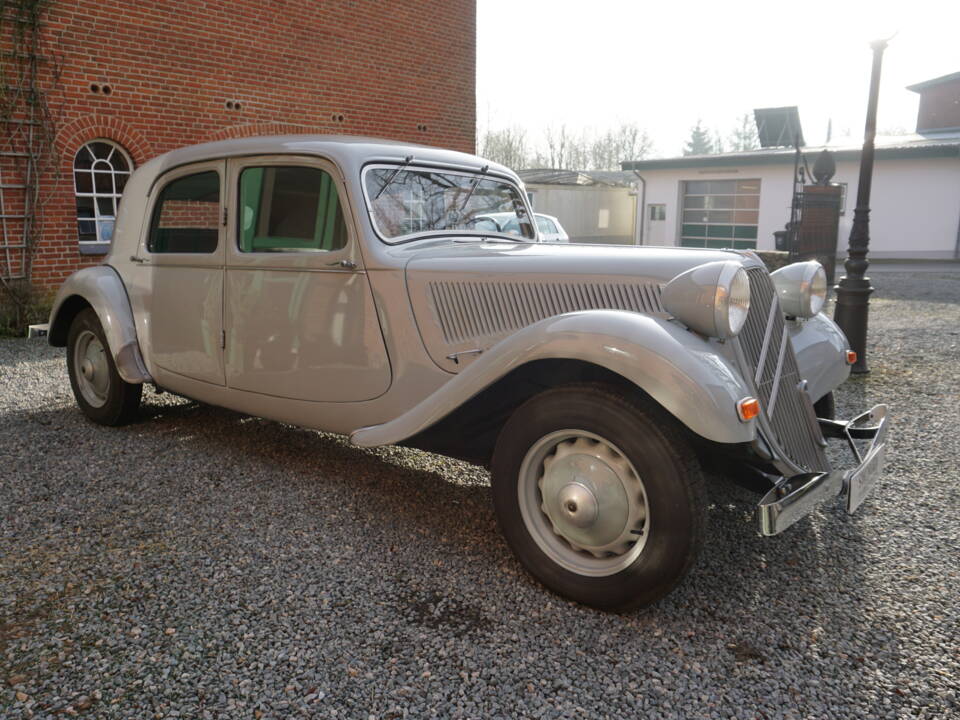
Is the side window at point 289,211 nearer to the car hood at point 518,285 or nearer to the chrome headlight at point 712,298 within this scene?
the car hood at point 518,285

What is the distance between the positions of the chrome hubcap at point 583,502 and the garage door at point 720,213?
22.6 m

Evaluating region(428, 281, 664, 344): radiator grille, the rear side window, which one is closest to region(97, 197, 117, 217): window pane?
the rear side window

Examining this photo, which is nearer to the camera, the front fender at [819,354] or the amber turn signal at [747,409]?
the amber turn signal at [747,409]

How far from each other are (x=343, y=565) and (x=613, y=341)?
4.71 feet

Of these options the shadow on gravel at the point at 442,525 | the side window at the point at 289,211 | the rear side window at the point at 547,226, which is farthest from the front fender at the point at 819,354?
the rear side window at the point at 547,226

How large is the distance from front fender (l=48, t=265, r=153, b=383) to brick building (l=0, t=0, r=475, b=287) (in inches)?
210

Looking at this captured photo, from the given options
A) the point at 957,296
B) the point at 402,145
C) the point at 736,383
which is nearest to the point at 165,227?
the point at 402,145

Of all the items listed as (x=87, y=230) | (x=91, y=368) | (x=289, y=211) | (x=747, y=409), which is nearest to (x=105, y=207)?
(x=87, y=230)

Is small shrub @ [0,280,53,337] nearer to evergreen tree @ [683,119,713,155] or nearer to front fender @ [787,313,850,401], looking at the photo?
front fender @ [787,313,850,401]

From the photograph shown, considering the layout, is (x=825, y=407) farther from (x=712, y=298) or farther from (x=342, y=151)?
(x=342, y=151)

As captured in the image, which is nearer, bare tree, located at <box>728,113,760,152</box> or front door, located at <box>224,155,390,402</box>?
front door, located at <box>224,155,390,402</box>

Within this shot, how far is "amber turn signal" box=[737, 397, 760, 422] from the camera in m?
2.29

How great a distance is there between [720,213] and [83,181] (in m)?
20.4

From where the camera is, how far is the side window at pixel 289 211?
11.3ft
